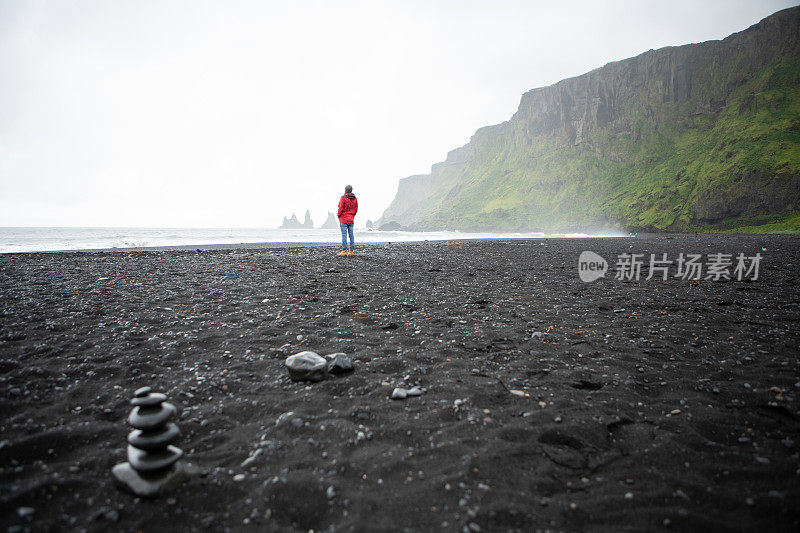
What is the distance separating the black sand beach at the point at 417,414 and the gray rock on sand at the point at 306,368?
24cm

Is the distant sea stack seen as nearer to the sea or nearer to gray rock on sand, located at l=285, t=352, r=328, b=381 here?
the sea

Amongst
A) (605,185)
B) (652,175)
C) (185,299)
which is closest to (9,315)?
(185,299)

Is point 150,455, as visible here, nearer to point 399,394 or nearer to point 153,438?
point 153,438

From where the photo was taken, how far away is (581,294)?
9.54 m

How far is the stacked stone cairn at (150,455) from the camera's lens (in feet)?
8.71

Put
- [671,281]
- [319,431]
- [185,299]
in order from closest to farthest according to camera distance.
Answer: [319,431], [185,299], [671,281]

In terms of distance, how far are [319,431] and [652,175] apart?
380ft

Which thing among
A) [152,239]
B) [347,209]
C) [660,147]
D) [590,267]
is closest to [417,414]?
[590,267]

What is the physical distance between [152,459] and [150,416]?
0.34m

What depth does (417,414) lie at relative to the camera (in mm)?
3797

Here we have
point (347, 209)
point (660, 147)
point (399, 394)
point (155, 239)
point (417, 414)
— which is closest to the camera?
point (417, 414)

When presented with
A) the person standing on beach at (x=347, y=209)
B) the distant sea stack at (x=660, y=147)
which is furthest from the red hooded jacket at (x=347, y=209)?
the distant sea stack at (x=660, y=147)

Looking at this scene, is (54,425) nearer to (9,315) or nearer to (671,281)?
(9,315)

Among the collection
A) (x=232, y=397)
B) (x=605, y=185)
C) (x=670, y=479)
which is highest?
(x=605, y=185)
